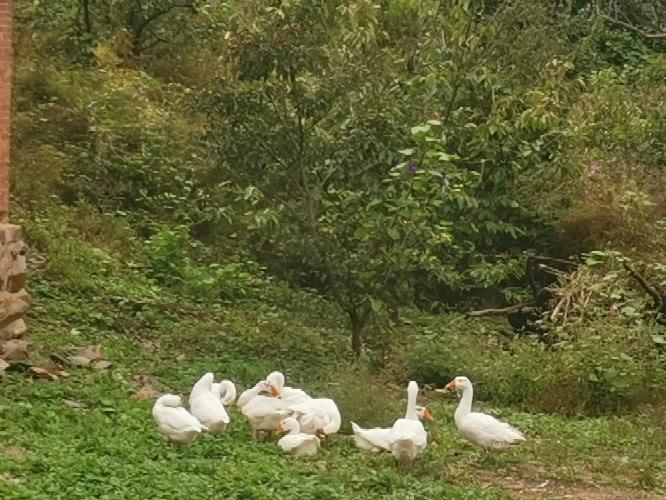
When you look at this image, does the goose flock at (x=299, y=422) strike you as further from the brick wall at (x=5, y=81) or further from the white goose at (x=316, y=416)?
the brick wall at (x=5, y=81)

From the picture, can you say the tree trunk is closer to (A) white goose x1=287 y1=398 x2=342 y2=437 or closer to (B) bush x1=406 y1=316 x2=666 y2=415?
(B) bush x1=406 y1=316 x2=666 y2=415

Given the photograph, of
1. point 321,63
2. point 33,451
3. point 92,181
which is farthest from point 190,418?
point 92,181

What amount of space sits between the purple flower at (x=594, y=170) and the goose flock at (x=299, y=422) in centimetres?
698

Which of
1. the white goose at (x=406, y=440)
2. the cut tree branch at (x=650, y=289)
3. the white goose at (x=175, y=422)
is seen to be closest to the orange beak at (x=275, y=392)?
the white goose at (x=175, y=422)

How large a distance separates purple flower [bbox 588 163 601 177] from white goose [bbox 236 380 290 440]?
25.2 ft

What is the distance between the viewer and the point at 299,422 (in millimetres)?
7621

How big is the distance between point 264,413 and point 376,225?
11.6ft

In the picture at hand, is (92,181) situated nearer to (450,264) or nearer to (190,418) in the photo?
(450,264)

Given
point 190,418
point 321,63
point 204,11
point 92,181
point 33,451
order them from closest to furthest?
point 33,451, point 190,418, point 321,63, point 92,181, point 204,11

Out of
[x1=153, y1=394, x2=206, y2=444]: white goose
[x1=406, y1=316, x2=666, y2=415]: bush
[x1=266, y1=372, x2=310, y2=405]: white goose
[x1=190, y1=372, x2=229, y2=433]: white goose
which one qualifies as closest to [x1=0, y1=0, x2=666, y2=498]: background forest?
[x1=406, y1=316, x2=666, y2=415]: bush

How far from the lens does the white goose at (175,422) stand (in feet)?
23.1

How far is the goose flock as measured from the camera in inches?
280

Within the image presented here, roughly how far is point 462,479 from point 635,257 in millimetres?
6847

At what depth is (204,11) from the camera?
17156 mm
